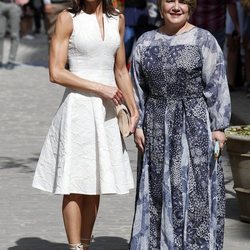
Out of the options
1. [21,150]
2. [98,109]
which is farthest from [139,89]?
[21,150]

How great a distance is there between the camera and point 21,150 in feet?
39.8

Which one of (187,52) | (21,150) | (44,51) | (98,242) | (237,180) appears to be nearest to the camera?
(187,52)

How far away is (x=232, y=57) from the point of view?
16297mm

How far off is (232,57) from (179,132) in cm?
985

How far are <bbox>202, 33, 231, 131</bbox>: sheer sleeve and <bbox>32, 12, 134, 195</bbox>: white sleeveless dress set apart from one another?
0.62 metres

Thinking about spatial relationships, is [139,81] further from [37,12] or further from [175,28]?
[37,12]

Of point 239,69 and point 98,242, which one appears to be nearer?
point 98,242

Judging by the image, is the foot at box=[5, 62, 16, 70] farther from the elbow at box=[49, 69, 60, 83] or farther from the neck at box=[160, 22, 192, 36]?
the neck at box=[160, 22, 192, 36]

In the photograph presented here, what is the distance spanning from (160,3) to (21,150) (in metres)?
5.81

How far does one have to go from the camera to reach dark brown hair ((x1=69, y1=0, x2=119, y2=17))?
6680 mm

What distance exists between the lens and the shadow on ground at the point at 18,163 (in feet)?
36.3

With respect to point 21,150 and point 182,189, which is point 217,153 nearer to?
Answer: point 182,189

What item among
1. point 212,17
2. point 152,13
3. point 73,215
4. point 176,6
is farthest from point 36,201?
point 152,13

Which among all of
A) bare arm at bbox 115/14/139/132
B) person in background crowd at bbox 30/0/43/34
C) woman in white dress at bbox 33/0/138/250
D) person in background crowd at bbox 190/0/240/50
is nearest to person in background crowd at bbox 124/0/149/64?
person in background crowd at bbox 190/0/240/50
